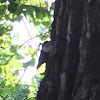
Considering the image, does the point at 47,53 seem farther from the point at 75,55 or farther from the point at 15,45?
the point at 15,45

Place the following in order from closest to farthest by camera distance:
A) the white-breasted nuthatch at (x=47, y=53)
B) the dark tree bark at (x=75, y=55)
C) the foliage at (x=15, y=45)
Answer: the dark tree bark at (x=75, y=55) → the white-breasted nuthatch at (x=47, y=53) → the foliage at (x=15, y=45)

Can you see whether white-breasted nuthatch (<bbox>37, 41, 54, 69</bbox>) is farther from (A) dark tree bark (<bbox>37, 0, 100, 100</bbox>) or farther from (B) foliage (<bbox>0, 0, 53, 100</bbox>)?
(B) foliage (<bbox>0, 0, 53, 100</bbox>)

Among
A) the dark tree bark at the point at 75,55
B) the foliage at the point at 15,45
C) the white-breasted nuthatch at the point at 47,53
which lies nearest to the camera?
the dark tree bark at the point at 75,55

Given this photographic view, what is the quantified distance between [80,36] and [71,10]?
11 centimetres

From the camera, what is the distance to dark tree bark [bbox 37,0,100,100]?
58cm

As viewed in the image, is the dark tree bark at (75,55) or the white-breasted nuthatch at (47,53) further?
the white-breasted nuthatch at (47,53)

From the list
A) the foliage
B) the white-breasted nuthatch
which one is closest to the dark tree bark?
the white-breasted nuthatch

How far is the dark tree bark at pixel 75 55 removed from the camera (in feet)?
1.92

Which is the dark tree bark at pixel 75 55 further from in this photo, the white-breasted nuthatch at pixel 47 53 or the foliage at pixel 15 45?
the foliage at pixel 15 45

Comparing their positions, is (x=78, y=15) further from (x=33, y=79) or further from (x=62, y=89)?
(x=33, y=79)

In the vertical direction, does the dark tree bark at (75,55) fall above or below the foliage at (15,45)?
below

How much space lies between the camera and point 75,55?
0.66 m

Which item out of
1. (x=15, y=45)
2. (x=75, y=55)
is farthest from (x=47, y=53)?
(x=15, y=45)

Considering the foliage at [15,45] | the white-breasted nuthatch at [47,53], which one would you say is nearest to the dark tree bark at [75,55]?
the white-breasted nuthatch at [47,53]
